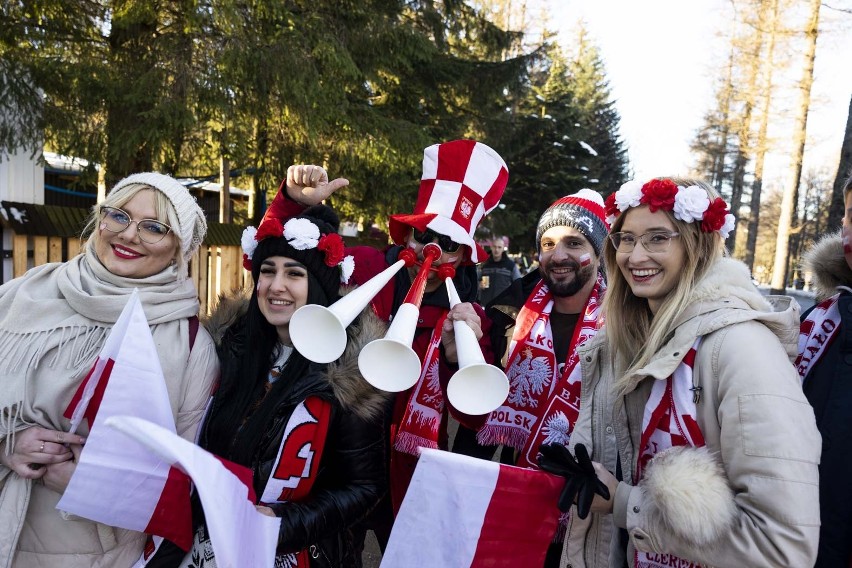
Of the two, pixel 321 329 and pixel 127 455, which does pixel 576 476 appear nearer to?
pixel 321 329

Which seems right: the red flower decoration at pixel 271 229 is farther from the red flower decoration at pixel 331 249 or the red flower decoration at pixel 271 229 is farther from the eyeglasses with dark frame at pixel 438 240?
the eyeglasses with dark frame at pixel 438 240

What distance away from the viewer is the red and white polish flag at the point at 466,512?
70.4 inches

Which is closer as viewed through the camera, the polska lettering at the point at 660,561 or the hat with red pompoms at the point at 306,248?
the polska lettering at the point at 660,561

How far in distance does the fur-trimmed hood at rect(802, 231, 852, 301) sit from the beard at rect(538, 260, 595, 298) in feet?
3.27

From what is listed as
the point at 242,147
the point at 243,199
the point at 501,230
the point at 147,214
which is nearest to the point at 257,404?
the point at 147,214

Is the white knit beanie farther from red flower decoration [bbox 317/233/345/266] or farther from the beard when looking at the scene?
the beard

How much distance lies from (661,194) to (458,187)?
4.35ft

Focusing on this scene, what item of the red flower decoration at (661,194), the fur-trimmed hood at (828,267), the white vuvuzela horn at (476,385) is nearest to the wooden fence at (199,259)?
the white vuvuzela horn at (476,385)

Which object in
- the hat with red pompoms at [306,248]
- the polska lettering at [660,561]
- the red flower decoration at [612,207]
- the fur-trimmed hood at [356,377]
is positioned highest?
the red flower decoration at [612,207]

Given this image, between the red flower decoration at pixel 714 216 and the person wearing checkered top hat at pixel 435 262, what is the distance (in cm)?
101

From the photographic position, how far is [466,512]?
1.81 meters

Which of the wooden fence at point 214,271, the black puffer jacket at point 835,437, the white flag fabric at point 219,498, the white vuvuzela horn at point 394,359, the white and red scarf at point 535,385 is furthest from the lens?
the wooden fence at point 214,271

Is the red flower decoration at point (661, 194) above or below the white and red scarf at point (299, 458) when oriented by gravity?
above

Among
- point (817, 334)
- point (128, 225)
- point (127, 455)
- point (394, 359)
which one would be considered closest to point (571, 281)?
point (817, 334)
